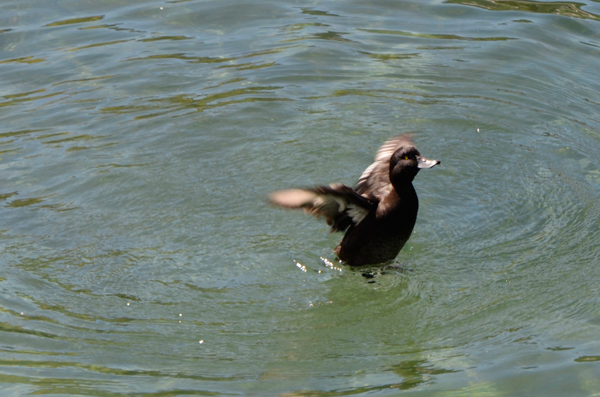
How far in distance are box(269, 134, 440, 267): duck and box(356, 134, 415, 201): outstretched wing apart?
2cm

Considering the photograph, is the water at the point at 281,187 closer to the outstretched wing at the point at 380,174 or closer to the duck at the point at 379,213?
the duck at the point at 379,213

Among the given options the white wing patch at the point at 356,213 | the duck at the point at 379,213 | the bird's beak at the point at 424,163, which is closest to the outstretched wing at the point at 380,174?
the duck at the point at 379,213

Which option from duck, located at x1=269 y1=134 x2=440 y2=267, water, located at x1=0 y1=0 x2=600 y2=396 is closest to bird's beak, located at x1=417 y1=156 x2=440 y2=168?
duck, located at x1=269 y1=134 x2=440 y2=267

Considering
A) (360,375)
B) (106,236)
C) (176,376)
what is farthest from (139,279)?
(360,375)

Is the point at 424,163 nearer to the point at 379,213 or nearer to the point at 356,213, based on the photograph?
the point at 379,213

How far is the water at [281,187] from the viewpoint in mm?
5430

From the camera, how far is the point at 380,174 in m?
7.28

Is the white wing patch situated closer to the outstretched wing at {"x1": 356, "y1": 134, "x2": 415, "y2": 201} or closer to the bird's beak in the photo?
the outstretched wing at {"x1": 356, "y1": 134, "x2": 415, "y2": 201}

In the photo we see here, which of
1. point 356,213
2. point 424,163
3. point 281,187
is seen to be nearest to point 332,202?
point 356,213

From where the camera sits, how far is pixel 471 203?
25.3 feet

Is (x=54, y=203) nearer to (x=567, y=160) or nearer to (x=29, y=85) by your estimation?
(x=29, y=85)

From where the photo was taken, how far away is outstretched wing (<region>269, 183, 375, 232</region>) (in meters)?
5.44

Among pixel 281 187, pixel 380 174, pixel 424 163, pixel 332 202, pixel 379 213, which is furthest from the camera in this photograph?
pixel 281 187

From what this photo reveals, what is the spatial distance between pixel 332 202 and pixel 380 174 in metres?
1.34
